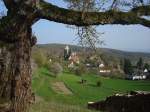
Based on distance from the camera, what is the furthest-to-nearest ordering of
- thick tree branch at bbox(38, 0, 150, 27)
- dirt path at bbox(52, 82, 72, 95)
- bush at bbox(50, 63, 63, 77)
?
bush at bbox(50, 63, 63, 77)
dirt path at bbox(52, 82, 72, 95)
thick tree branch at bbox(38, 0, 150, 27)

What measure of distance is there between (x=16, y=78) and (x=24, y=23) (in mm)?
1137

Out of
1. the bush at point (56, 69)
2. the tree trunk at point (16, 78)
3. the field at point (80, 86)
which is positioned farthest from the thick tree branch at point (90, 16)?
the bush at point (56, 69)

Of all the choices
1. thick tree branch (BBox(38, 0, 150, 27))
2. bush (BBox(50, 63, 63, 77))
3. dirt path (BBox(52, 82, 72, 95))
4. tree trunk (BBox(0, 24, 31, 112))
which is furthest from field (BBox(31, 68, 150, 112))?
thick tree branch (BBox(38, 0, 150, 27))

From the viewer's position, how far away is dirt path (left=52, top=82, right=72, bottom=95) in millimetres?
70100

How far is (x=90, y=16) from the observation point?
8.98 metres

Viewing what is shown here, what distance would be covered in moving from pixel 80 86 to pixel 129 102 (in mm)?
60346

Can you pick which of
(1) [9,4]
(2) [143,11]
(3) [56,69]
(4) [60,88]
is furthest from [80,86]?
(2) [143,11]

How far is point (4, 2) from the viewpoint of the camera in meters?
9.37

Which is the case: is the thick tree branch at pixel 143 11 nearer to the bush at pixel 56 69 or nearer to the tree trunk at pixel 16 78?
the tree trunk at pixel 16 78

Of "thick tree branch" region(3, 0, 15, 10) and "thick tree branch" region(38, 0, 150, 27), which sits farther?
"thick tree branch" region(3, 0, 15, 10)

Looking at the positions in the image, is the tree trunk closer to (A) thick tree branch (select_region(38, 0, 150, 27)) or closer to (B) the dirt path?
(A) thick tree branch (select_region(38, 0, 150, 27))

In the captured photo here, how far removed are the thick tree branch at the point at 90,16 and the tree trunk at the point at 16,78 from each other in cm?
59

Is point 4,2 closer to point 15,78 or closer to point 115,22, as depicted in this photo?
point 15,78

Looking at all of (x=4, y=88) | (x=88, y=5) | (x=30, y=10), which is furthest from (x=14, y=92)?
(x=88, y=5)
